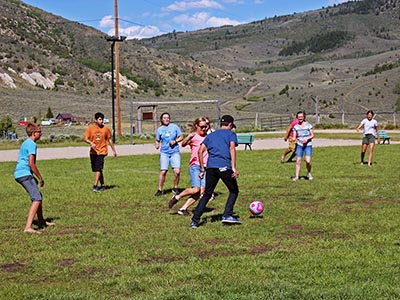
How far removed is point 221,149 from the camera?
10.4 meters

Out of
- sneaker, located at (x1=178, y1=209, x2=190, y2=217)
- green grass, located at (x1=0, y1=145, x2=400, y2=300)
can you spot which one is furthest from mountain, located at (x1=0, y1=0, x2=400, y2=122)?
sneaker, located at (x1=178, y1=209, x2=190, y2=217)

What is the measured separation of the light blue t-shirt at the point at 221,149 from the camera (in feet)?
33.9

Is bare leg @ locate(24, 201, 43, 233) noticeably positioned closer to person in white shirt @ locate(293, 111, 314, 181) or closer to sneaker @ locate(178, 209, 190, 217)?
sneaker @ locate(178, 209, 190, 217)

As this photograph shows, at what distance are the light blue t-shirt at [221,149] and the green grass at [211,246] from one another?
3.09 ft

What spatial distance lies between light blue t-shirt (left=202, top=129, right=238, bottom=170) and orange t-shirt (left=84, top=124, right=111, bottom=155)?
556 centimetres

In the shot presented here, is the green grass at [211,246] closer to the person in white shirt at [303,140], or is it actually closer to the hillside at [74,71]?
the person in white shirt at [303,140]

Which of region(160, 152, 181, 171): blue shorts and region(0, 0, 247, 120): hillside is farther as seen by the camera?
region(0, 0, 247, 120): hillside

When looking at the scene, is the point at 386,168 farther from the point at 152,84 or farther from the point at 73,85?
the point at 152,84

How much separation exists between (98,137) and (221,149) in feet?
18.8

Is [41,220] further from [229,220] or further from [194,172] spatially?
[229,220]

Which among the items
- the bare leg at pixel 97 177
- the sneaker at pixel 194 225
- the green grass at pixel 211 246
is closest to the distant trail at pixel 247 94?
the bare leg at pixel 97 177

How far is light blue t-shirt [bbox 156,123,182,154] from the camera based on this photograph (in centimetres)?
1416

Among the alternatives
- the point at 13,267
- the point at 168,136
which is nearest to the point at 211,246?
the point at 13,267

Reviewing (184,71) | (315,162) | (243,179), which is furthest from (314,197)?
(184,71)
